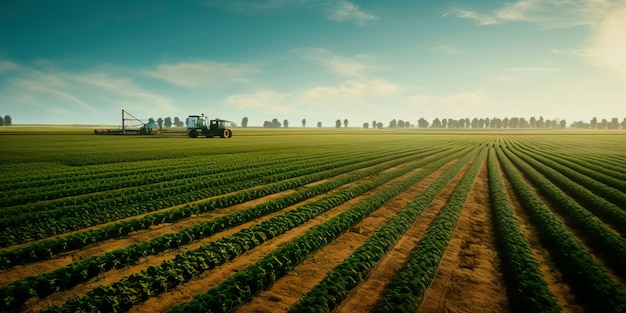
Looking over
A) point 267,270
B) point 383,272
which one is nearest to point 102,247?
point 267,270

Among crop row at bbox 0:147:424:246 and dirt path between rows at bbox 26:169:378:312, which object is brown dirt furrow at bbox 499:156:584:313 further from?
crop row at bbox 0:147:424:246

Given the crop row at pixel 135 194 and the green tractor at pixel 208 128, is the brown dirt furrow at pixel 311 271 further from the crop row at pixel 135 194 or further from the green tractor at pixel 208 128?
the green tractor at pixel 208 128

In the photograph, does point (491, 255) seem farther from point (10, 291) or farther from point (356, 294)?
point (10, 291)

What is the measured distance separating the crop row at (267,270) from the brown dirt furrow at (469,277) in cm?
281

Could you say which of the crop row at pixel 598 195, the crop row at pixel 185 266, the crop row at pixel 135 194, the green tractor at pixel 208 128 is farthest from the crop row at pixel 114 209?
the green tractor at pixel 208 128

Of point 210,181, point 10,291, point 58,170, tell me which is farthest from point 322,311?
point 58,170

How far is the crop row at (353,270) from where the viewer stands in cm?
488

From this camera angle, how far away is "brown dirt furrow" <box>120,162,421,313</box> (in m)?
5.03

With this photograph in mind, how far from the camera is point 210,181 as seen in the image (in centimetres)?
1530

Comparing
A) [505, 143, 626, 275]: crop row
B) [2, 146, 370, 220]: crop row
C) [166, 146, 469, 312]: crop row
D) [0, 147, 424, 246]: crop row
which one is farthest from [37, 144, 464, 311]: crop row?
[505, 143, 626, 275]: crop row

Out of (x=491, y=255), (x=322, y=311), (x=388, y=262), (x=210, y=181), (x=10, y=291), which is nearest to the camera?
(x=322, y=311)

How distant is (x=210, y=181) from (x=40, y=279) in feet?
33.1

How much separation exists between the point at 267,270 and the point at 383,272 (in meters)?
2.45

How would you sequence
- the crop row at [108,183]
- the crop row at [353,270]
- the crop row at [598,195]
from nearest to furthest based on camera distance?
1. the crop row at [353,270]
2. the crop row at [598,195]
3. the crop row at [108,183]
